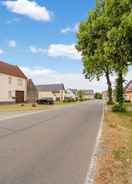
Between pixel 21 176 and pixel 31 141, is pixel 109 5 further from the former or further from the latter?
pixel 21 176

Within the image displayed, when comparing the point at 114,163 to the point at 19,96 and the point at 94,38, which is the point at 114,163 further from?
the point at 19,96

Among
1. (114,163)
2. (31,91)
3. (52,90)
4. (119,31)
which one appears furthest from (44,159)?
(52,90)

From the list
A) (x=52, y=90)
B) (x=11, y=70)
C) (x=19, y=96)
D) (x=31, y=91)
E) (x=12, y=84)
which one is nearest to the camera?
(x=12, y=84)

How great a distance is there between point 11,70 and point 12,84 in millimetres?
3647

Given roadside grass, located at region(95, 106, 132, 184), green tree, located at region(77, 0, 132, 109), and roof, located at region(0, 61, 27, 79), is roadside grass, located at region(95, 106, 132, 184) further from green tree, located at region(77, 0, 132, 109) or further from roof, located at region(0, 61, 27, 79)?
A: roof, located at region(0, 61, 27, 79)

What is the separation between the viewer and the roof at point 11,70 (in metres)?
62.0

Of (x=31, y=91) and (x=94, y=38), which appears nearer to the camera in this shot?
(x=94, y=38)

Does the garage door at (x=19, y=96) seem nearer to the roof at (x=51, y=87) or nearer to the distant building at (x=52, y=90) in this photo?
the distant building at (x=52, y=90)

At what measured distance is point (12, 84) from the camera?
2522 inches

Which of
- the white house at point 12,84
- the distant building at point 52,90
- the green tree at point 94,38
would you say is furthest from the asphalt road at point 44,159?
the distant building at point 52,90

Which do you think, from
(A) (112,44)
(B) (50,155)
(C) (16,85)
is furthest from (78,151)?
(C) (16,85)

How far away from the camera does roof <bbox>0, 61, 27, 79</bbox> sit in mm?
61981

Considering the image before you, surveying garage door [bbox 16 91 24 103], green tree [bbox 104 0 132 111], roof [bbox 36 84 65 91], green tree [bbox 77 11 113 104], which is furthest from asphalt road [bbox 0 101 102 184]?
roof [bbox 36 84 65 91]

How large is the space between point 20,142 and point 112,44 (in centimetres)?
1181
